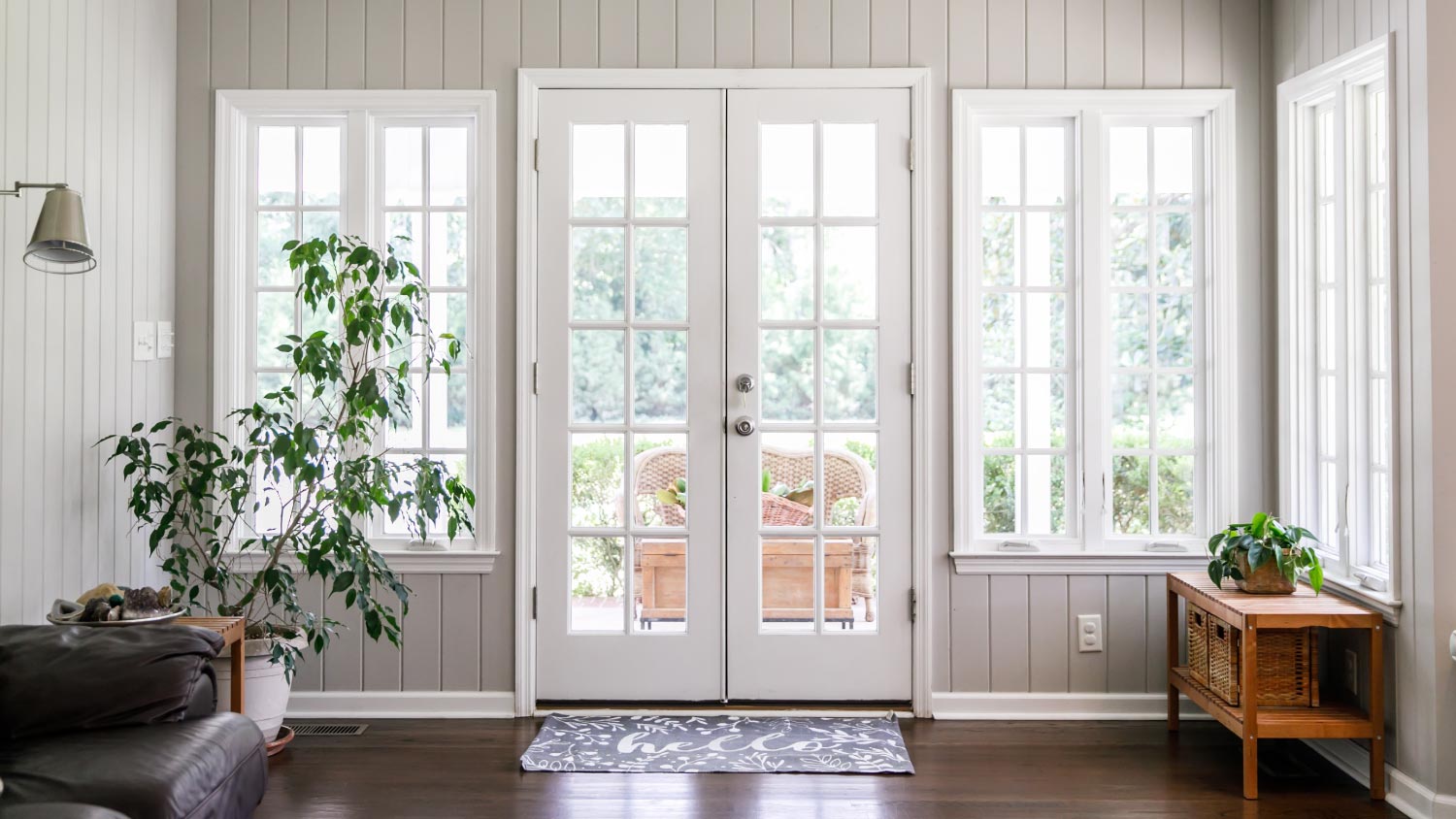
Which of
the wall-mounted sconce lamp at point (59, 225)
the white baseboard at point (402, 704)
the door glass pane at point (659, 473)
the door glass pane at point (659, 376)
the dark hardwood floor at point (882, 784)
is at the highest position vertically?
the wall-mounted sconce lamp at point (59, 225)

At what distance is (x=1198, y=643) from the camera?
3148 millimetres

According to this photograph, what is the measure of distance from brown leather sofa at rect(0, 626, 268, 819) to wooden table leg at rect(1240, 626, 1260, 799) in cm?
244

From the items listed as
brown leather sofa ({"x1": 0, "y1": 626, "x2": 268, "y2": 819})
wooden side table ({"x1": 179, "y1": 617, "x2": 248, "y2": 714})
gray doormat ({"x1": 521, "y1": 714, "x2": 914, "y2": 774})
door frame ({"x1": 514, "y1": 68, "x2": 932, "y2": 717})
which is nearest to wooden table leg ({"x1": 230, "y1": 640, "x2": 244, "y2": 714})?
wooden side table ({"x1": 179, "y1": 617, "x2": 248, "y2": 714})

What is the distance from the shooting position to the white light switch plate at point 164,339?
3326 millimetres

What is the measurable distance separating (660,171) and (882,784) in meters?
2.03

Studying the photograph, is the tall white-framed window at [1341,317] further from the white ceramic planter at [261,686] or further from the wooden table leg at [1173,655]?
the white ceramic planter at [261,686]

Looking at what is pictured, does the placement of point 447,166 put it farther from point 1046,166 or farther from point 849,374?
point 1046,166

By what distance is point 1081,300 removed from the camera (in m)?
3.45

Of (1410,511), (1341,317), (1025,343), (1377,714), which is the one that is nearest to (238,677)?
(1025,343)

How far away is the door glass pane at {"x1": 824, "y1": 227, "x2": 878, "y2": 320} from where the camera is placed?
3.47m

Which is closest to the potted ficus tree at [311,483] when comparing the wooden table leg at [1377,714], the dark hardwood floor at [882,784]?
the dark hardwood floor at [882,784]

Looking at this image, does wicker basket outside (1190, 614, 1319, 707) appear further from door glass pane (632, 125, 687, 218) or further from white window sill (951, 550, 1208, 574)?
door glass pane (632, 125, 687, 218)

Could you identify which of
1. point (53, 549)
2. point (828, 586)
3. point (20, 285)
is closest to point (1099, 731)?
point (828, 586)

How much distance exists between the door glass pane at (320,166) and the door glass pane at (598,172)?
811 mm
